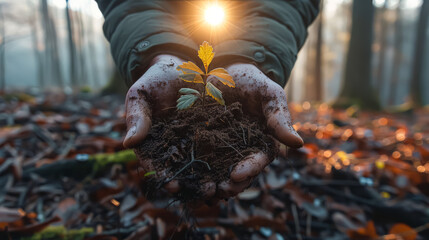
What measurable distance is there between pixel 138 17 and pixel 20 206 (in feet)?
5.07

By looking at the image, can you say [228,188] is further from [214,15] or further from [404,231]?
[404,231]

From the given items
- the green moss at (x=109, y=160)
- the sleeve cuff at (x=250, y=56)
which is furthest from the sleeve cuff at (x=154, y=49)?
the green moss at (x=109, y=160)

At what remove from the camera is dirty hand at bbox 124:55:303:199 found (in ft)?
3.20

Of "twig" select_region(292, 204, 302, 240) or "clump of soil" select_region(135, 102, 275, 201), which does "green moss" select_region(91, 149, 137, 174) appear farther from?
"twig" select_region(292, 204, 302, 240)

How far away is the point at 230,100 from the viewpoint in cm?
132

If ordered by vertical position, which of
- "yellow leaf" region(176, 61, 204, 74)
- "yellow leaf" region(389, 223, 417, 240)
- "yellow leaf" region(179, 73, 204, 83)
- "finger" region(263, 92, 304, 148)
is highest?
"yellow leaf" region(176, 61, 204, 74)

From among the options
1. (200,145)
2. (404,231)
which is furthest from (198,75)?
(404,231)

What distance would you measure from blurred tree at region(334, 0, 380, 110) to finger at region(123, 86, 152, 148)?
24.8 feet

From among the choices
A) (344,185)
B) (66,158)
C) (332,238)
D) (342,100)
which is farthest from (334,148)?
(342,100)

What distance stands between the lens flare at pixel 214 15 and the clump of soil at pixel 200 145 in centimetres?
55

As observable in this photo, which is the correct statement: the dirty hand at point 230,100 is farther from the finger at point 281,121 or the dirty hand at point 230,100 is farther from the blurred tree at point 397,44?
the blurred tree at point 397,44

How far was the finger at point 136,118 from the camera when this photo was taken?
1002mm

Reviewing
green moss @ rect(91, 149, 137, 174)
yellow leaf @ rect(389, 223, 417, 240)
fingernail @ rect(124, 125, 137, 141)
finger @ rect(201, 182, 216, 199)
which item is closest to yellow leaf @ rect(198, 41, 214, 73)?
fingernail @ rect(124, 125, 137, 141)

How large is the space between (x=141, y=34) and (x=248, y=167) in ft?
3.10
